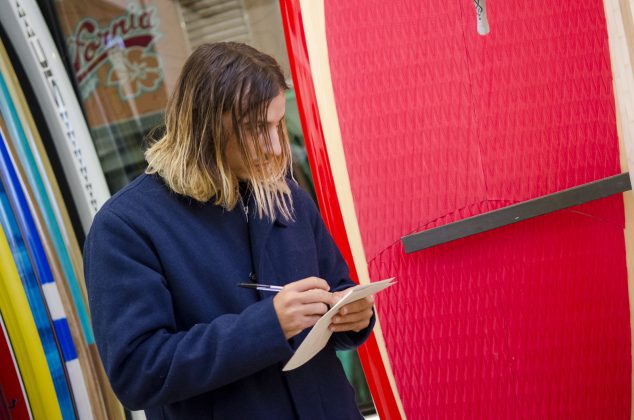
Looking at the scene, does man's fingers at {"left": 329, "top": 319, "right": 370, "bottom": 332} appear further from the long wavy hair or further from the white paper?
the long wavy hair

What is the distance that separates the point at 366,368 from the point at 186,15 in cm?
128

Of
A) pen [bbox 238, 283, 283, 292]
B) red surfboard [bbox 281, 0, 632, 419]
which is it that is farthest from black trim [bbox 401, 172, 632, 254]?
pen [bbox 238, 283, 283, 292]

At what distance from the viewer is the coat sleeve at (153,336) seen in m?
1.02

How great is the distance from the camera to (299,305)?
41.6 inches

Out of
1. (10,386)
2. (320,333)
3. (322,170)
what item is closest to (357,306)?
(320,333)

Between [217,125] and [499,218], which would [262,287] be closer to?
[217,125]

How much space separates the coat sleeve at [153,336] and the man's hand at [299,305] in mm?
13

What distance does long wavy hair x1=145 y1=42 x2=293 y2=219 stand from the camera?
113 centimetres

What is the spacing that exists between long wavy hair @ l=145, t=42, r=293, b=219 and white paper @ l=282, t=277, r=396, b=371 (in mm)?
191

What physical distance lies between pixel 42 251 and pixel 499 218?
1.27 meters

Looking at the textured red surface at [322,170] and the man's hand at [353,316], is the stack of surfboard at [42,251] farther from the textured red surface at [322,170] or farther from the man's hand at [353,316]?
the man's hand at [353,316]

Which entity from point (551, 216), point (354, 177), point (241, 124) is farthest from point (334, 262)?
point (551, 216)

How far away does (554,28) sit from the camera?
1973 millimetres

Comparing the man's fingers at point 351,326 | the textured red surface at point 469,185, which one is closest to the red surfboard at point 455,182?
the textured red surface at point 469,185
